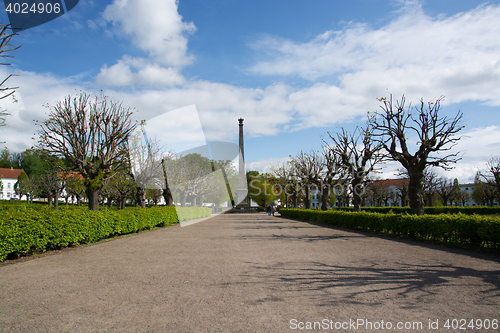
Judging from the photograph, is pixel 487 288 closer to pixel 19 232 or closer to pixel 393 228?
pixel 393 228

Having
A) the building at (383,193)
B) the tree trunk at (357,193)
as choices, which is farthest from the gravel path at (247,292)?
the building at (383,193)

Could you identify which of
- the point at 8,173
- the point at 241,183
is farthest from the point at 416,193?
the point at 8,173

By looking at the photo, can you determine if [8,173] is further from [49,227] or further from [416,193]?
[416,193]

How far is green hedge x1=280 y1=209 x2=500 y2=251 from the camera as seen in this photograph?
8859mm

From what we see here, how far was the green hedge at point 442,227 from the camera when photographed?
8.86 metres

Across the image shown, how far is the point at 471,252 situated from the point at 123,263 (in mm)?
10080

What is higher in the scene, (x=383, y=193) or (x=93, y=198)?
(x=93, y=198)

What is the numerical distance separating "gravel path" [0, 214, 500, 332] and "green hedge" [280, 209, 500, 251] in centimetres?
105

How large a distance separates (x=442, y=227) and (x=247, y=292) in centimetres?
884

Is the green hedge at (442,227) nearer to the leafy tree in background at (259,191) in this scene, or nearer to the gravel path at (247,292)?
the gravel path at (247,292)

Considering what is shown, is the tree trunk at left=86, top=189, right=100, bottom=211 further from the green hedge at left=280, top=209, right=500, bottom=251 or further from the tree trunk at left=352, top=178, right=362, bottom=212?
the tree trunk at left=352, top=178, right=362, bottom=212

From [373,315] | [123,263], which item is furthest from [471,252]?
[123,263]

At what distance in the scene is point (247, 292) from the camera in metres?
5.11

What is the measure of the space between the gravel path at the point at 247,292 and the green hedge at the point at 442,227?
105 cm
